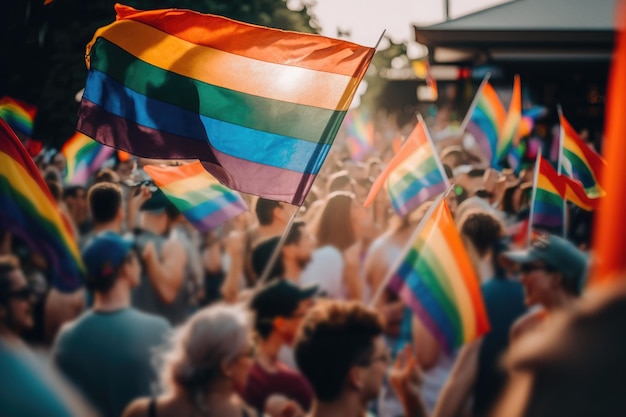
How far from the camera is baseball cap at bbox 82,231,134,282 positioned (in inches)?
167

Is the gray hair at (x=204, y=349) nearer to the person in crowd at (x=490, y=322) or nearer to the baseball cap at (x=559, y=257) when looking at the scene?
the person in crowd at (x=490, y=322)

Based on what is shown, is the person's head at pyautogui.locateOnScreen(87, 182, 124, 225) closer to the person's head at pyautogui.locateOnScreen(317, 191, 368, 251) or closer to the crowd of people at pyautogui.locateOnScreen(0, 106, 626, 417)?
the crowd of people at pyautogui.locateOnScreen(0, 106, 626, 417)

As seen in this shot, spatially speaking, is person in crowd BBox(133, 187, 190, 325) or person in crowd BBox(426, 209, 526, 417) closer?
person in crowd BBox(426, 209, 526, 417)

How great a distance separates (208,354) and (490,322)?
5.78 ft

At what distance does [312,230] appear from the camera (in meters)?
6.09

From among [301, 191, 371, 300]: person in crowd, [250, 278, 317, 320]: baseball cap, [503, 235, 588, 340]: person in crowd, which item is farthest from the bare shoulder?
[301, 191, 371, 300]: person in crowd

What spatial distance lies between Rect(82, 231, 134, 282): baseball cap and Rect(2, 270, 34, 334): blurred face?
0.48 meters

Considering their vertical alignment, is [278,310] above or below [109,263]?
below

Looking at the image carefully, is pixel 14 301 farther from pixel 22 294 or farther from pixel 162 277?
pixel 162 277

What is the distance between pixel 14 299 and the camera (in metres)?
3.67

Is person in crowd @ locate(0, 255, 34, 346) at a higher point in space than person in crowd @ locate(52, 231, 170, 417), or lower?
higher

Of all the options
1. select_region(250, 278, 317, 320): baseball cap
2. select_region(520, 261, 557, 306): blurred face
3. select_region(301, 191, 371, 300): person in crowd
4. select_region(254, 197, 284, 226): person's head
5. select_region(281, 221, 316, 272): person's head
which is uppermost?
select_region(250, 278, 317, 320): baseball cap

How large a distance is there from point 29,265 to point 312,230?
1.98 meters

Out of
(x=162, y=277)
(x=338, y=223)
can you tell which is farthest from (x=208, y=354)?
(x=338, y=223)
